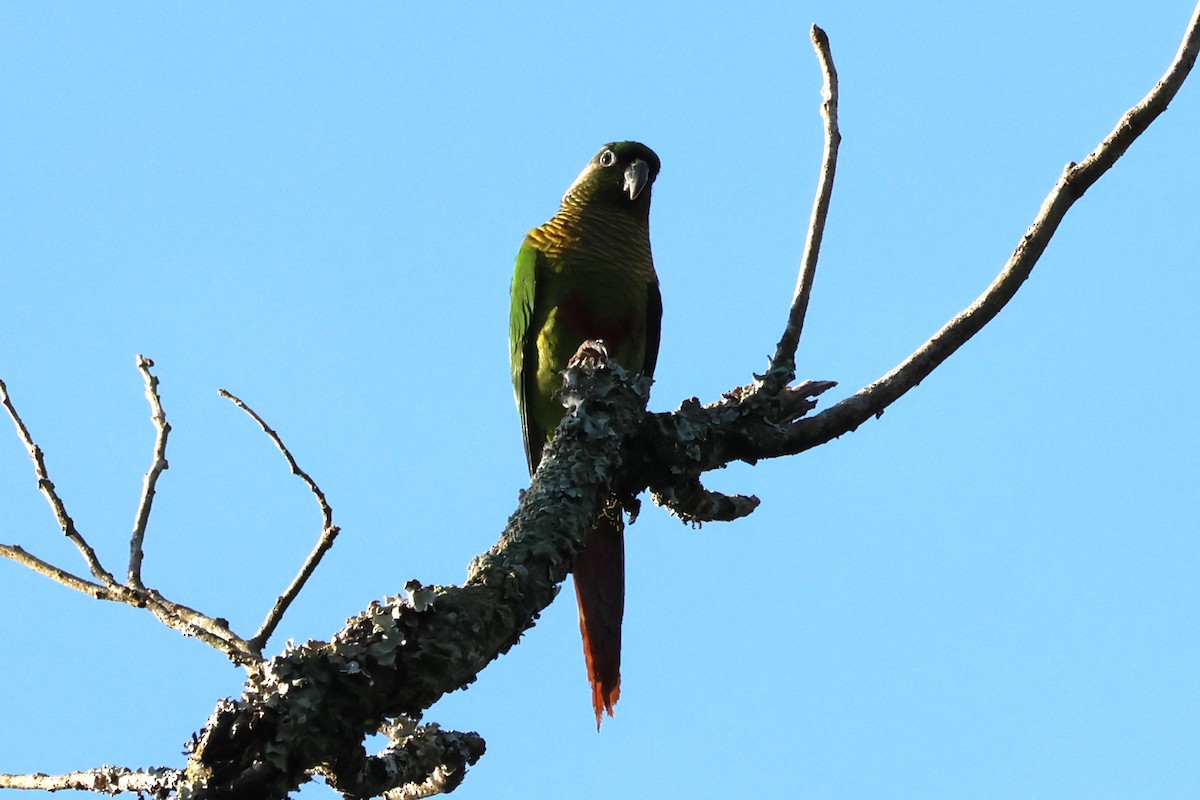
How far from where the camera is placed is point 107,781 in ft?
7.65

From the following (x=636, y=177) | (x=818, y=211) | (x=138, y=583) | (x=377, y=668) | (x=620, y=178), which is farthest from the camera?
(x=620, y=178)

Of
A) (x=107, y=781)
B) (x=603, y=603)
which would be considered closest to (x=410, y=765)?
(x=107, y=781)

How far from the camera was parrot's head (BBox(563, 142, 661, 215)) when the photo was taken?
19.0ft

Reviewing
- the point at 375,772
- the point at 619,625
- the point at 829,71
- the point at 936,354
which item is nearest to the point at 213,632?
the point at 375,772

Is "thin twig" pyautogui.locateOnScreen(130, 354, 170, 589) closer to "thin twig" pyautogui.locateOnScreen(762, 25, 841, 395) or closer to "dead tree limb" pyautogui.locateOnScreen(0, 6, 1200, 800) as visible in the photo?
"dead tree limb" pyautogui.locateOnScreen(0, 6, 1200, 800)

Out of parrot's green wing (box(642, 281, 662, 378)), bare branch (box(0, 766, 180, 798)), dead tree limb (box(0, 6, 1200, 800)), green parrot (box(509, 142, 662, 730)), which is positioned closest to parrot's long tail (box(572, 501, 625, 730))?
dead tree limb (box(0, 6, 1200, 800))

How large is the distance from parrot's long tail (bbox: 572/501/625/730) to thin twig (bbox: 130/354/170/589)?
4.35 ft

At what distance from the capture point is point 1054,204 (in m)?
3.18

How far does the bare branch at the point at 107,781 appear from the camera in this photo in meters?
2.01

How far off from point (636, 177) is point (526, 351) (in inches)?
46.0

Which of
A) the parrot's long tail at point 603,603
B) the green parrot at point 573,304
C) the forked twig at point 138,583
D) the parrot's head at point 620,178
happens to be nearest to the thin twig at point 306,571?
the forked twig at point 138,583

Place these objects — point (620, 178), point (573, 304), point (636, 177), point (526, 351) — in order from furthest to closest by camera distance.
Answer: point (620, 178) < point (636, 177) < point (526, 351) < point (573, 304)

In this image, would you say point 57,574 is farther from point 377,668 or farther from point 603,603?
point 603,603

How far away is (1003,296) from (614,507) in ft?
4.27
